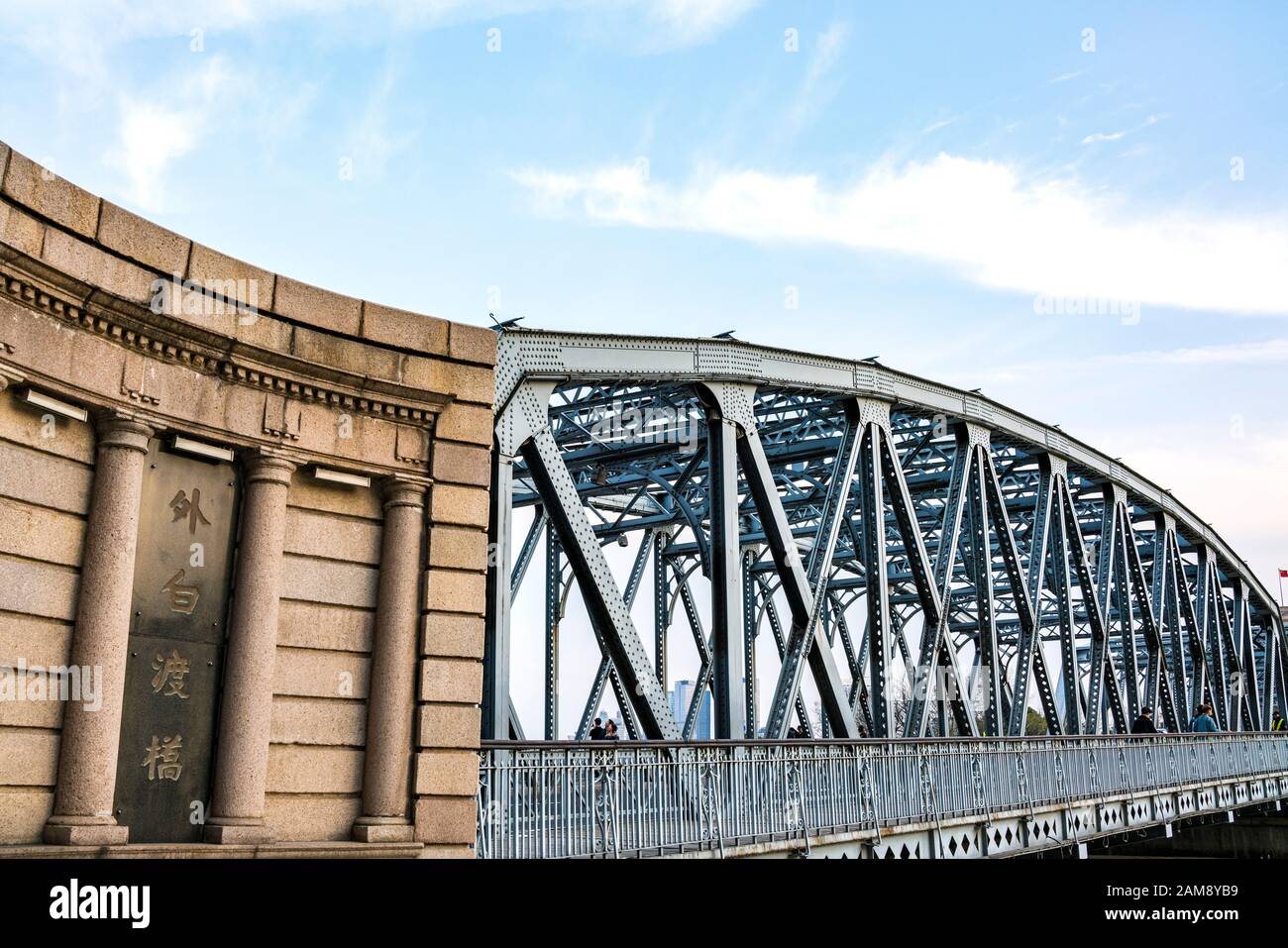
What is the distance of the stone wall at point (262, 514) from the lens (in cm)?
794

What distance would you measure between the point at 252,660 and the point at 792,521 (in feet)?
88.7

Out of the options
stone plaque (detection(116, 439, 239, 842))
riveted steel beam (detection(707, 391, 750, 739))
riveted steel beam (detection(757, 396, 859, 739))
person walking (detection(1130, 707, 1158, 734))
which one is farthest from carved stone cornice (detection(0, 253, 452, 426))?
person walking (detection(1130, 707, 1158, 734))

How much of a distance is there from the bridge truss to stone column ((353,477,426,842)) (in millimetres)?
2107

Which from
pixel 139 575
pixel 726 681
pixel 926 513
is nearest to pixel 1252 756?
pixel 926 513

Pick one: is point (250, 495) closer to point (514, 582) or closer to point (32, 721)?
point (32, 721)

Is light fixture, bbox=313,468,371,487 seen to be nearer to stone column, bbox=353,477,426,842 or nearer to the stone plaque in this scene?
stone column, bbox=353,477,426,842

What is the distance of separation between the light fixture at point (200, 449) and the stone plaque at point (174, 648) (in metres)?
0.09

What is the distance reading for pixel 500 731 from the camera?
12078mm

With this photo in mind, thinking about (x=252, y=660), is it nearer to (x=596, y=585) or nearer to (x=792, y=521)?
(x=596, y=585)

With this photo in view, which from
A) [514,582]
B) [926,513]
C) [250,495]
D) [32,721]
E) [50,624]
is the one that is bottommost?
[32,721]

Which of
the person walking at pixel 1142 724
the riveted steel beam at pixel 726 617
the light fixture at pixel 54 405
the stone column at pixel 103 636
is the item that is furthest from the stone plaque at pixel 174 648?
the person walking at pixel 1142 724

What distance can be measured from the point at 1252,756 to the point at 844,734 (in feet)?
68.8

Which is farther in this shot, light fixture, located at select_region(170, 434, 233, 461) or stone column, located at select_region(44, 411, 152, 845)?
light fixture, located at select_region(170, 434, 233, 461)

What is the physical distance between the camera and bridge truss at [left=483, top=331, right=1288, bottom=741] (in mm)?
13516
